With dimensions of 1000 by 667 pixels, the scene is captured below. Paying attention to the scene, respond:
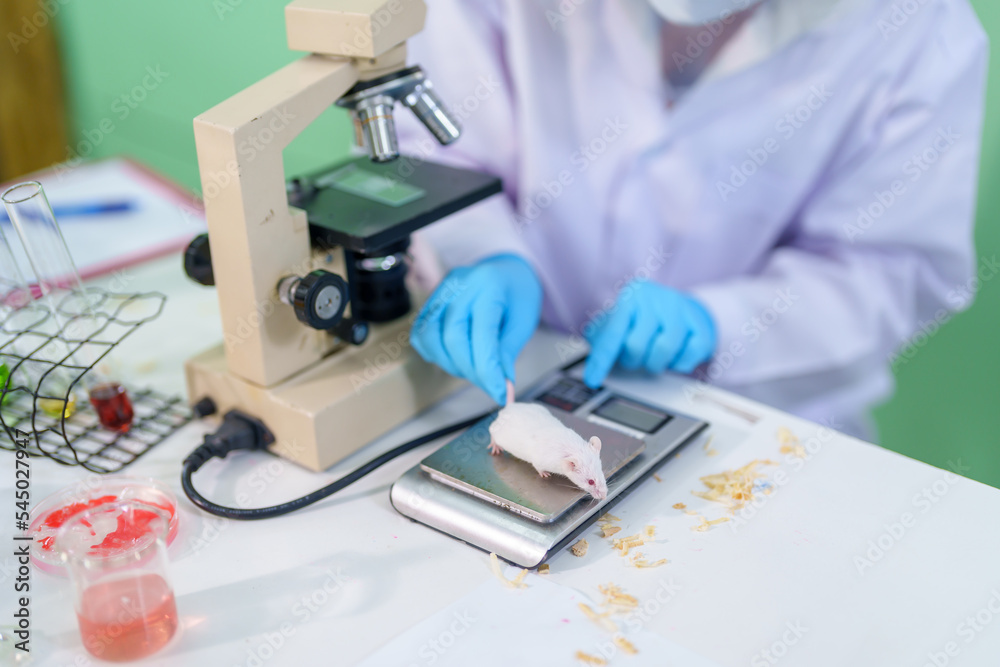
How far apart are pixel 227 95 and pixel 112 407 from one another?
646mm

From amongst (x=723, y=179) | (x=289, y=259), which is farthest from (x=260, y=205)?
(x=723, y=179)

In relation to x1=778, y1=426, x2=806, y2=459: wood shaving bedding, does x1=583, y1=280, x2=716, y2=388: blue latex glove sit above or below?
above

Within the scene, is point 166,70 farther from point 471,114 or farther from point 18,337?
point 18,337

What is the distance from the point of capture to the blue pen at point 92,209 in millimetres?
1540

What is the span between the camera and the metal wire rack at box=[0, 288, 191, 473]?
0.90m

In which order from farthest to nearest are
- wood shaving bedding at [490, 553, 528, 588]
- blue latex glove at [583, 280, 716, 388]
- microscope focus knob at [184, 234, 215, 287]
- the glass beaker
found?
1. blue latex glove at [583, 280, 716, 388]
2. microscope focus knob at [184, 234, 215, 287]
3. wood shaving bedding at [490, 553, 528, 588]
4. the glass beaker

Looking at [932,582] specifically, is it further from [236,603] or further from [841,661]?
[236,603]

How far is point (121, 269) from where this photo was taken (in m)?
1.38

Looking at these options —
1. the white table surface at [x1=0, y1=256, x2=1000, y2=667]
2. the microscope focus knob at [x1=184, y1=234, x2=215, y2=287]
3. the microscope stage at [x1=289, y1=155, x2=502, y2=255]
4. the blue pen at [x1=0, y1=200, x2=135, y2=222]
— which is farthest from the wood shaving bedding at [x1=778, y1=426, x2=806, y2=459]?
the blue pen at [x1=0, y1=200, x2=135, y2=222]

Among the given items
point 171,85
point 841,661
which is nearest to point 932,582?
point 841,661

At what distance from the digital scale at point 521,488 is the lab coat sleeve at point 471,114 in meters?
0.39

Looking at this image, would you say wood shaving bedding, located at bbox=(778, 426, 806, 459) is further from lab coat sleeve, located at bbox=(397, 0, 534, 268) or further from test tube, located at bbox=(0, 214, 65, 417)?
test tube, located at bbox=(0, 214, 65, 417)

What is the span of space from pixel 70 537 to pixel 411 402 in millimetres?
398

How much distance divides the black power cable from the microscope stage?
0.73 ft
